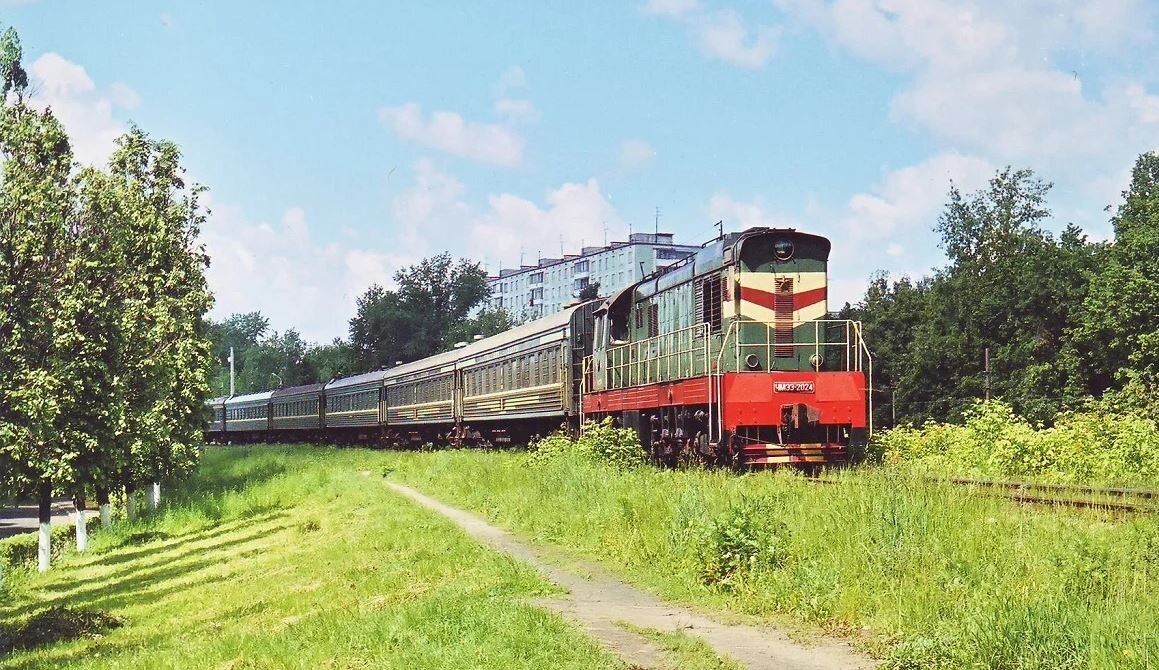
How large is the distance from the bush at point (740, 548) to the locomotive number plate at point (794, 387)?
8.31 m

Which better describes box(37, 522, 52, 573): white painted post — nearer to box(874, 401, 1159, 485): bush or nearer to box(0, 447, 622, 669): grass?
box(0, 447, 622, 669): grass

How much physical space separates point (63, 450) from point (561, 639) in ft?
60.1

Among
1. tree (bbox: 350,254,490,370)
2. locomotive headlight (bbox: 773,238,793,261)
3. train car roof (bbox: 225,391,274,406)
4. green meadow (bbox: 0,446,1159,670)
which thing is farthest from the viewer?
tree (bbox: 350,254,490,370)

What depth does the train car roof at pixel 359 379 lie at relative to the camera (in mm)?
Result: 55156

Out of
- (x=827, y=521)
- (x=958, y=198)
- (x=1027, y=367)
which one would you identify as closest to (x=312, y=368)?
(x=958, y=198)

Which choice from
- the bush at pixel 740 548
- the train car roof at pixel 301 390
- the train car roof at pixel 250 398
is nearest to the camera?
the bush at pixel 740 548

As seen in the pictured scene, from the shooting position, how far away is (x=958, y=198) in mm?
77750

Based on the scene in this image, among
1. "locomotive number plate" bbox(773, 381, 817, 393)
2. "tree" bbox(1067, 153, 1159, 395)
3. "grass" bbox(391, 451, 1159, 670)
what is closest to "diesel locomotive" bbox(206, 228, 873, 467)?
"locomotive number plate" bbox(773, 381, 817, 393)

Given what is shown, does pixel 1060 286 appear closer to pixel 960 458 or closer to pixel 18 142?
pixel 960 458

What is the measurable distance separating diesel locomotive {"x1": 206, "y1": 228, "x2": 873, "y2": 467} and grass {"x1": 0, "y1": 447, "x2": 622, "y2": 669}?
521cm

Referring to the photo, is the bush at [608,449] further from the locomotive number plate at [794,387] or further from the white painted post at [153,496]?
the white painted post at [153,496]

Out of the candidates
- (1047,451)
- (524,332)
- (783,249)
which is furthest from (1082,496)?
(524,332)

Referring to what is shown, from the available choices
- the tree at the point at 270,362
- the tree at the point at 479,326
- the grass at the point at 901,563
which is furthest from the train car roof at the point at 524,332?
the tree at the point at 270,362

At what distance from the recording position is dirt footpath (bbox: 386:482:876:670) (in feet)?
27.3
